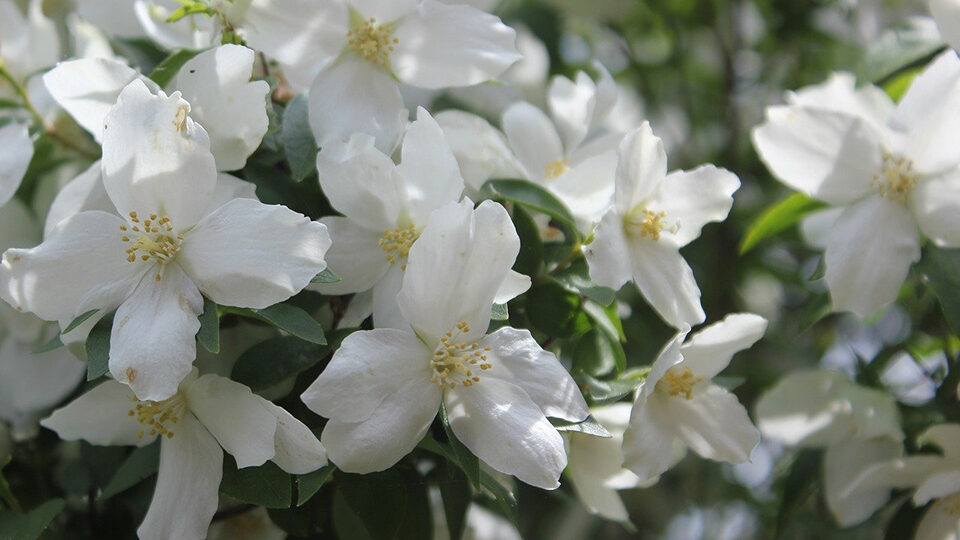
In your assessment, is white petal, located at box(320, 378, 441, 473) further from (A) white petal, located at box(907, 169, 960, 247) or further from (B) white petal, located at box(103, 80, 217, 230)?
(A) white petal, located at box(907, 169, 960, 247)

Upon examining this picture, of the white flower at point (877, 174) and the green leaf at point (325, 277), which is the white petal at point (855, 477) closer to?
the white flower at point (877, 174)

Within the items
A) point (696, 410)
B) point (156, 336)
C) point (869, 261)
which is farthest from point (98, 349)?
point (869, 261)

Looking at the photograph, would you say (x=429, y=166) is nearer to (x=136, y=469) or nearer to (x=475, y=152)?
(x=475, y=152)

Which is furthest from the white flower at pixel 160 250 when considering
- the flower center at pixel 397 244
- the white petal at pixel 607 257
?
the white petal at pixel 607 257

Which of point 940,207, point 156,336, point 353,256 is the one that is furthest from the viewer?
point 940,207

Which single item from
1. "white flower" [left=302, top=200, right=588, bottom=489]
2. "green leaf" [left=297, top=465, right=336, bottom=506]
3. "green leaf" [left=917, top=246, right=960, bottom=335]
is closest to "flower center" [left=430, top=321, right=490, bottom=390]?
"white flower" [left=302, top=200, right=588, bottom=489]

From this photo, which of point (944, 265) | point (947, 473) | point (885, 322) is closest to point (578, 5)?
point (885, 322)
